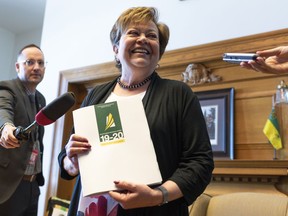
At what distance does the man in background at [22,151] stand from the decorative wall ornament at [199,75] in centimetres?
99

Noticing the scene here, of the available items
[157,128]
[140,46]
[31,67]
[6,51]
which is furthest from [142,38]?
[6,51]

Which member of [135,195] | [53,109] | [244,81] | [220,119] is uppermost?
[244,81]

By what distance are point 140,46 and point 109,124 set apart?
0.96 feet

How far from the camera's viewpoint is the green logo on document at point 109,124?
0.89 m

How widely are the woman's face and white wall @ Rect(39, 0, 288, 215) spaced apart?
1320mm

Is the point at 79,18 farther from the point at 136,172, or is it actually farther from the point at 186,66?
the point at 136,172

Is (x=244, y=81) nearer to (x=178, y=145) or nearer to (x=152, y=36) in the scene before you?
(x=152, y=36)

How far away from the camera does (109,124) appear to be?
91cm

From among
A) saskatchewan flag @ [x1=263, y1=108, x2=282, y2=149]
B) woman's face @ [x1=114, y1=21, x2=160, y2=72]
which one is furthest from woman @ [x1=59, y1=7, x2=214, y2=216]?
saskatchewan flag @ [x1=263, y1=108, x2=282, y2=149]

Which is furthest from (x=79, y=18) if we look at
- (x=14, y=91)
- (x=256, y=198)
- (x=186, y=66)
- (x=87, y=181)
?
(x=87, y=181)

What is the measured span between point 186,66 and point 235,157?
0.74 meters

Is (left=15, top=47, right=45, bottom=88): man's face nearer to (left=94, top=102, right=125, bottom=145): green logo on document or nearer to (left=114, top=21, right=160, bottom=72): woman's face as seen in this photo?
(left=114, top=21, right=160, bottom=72): woman's face

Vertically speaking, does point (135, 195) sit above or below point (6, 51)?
below

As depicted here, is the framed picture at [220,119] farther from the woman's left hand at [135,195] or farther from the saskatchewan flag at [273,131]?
the woman's left hand at [135,195]
